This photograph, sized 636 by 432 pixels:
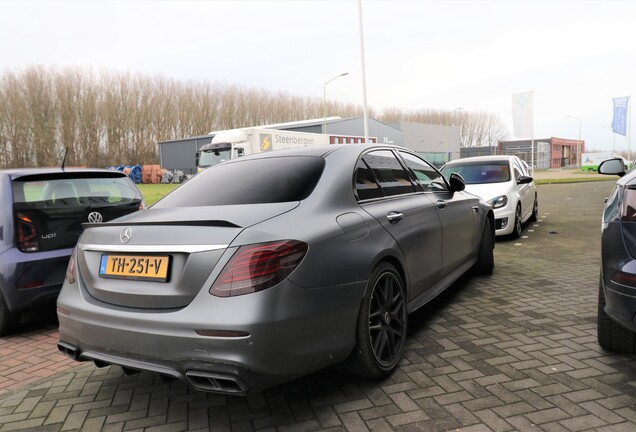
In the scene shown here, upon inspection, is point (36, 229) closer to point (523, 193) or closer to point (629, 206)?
point (629, 206)

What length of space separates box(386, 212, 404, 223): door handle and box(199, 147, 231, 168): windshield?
61.3 ft

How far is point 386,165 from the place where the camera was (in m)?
3.60

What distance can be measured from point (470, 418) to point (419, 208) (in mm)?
1645

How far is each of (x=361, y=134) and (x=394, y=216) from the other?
160 feet

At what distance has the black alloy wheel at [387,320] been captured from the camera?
2801mm

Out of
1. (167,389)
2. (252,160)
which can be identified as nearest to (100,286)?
(167,389)

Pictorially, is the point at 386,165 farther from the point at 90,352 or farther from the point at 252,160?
the point at 90,352

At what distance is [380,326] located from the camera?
2844mm

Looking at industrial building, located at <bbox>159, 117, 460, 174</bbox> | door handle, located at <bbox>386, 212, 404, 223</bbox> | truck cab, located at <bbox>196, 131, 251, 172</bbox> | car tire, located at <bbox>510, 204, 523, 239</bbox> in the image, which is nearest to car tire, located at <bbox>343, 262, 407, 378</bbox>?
door handle, located at <bbox>386, 212, 404, 223</bbox>

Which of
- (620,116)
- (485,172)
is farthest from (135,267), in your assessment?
(620,116)

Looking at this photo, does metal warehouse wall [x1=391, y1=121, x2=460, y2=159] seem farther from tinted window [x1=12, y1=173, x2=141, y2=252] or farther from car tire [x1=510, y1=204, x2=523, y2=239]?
tinted window [x1=12, y1=173, x2=141, y2=252]

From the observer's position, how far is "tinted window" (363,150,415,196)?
11.0 feet

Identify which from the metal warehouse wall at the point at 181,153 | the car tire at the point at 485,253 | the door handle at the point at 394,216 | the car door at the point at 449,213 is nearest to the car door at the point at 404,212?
the door handle at the point at 394,216

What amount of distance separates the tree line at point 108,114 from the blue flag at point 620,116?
47828 mm
